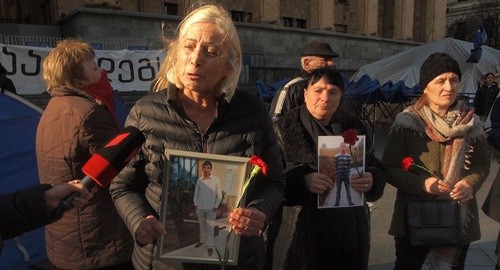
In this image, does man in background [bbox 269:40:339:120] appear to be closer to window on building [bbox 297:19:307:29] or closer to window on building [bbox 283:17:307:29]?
window on building [bbox 283:17:307:29]

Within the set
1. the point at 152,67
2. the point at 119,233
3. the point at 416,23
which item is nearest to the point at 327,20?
the point at 416,23

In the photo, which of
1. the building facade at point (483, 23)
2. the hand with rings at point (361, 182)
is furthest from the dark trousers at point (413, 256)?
the building facade at point (483, 23)

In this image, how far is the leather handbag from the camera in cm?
239

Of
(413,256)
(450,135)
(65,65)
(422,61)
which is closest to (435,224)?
(413,256)

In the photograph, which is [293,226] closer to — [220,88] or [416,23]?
[220,88]

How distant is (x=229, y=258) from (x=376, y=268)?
2.79 meters

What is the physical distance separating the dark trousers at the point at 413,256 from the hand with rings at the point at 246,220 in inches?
57.5

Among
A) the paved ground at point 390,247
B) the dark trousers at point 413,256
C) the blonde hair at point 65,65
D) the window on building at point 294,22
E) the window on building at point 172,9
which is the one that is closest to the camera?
the blonde hair at point 65,65

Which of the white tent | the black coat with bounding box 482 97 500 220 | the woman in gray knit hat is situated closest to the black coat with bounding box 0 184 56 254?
the woman in gray knit hat

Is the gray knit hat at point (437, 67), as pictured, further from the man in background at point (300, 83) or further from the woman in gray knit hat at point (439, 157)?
the man in background at point (300, 83)

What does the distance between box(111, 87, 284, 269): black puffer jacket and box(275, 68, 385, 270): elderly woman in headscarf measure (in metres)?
0.65

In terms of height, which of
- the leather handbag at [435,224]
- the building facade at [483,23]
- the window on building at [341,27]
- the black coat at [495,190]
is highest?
the building facade at [483,23]

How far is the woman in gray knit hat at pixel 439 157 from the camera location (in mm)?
2361

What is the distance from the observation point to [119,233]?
2.26 metres
